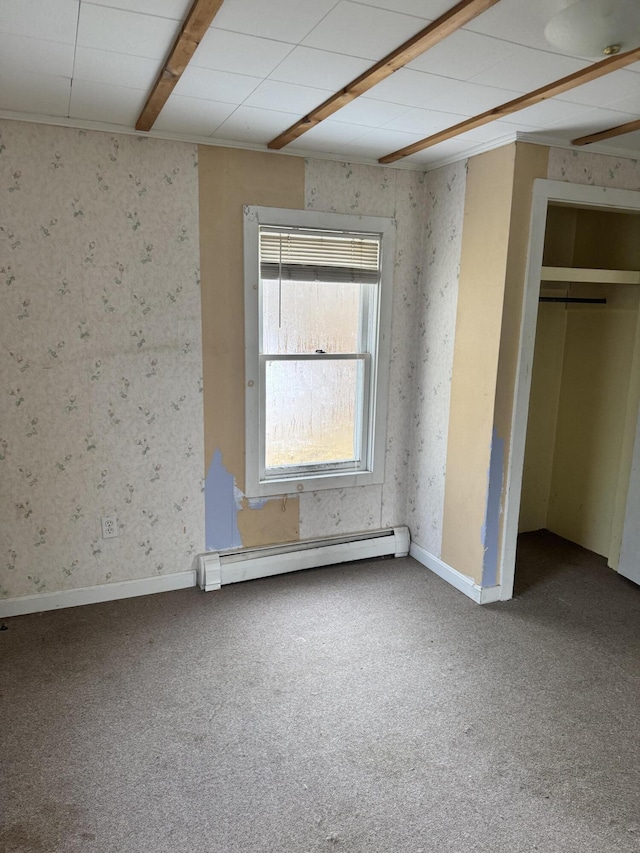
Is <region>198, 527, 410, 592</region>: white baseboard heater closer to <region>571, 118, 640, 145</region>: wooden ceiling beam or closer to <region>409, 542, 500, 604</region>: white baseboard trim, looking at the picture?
<region>409, 542, 500, 604</region>: white baseboard trim

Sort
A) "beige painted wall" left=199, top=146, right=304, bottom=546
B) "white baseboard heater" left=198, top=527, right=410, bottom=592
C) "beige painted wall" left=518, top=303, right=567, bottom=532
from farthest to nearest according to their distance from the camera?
"beige painted wall" left=518, top=303, right=567, bottom=532 < "white baseboard heater" left=198, top=527, right=410, bottom=592 < "beige painted wall" left=199, top=146, right=304, bottom=546

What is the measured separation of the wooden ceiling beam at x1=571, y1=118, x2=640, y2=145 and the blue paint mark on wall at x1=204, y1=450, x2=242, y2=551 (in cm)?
246

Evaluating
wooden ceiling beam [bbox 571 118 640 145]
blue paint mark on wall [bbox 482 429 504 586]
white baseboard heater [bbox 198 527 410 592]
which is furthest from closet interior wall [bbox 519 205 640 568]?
white baseboard heater [bbox 198 527 410 592]

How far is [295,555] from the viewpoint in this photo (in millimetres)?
3498

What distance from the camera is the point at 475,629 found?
116 inches

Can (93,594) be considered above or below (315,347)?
below

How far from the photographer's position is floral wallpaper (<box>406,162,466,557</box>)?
3.31 metres

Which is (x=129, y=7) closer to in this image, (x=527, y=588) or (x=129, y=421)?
(x=129, y=421)

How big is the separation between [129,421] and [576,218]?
10.4ft

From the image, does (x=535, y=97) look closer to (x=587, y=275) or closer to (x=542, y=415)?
(x=587, y=275)

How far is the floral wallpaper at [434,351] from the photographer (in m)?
3.31

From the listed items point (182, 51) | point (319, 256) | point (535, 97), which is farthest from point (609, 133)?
point (182, 51)

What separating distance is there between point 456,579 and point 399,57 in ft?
8.65

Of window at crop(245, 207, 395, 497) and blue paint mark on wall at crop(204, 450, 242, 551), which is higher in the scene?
window at crop(245, 207, 395, 497)
